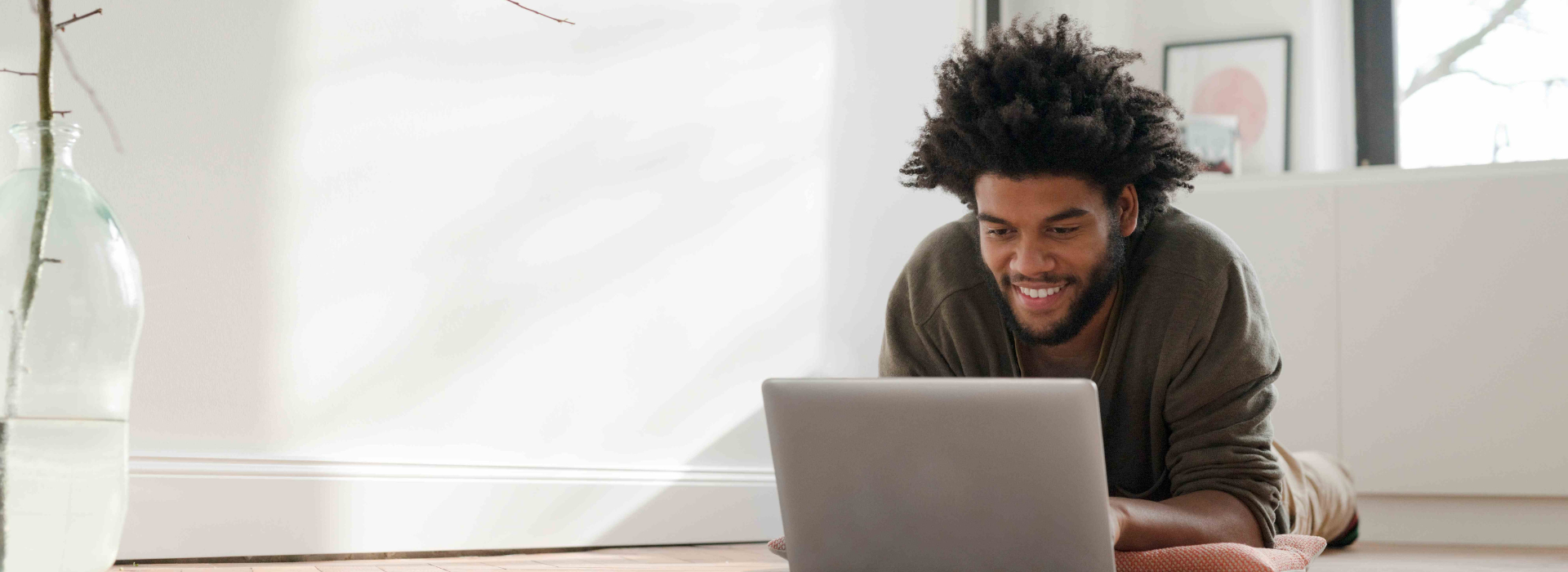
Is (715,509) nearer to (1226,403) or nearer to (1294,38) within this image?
(1226,403)

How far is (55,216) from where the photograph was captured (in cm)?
79

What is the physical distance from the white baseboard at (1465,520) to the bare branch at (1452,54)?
1132 mm

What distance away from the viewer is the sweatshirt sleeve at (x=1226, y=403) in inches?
59.1

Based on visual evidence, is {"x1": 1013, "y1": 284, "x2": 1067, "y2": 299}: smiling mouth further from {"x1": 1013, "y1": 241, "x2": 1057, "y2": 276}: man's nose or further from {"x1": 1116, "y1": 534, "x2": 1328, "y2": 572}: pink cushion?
{"x1": 1116, "y1": 534, "x2": 1328, "y2": 572}: pink cushion

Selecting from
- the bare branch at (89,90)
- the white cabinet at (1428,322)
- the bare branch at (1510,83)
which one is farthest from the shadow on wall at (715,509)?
the bare branch at (1510,83)

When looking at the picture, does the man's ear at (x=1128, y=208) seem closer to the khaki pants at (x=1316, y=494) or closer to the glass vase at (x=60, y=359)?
the khaki pants at (x=1316, y=494)

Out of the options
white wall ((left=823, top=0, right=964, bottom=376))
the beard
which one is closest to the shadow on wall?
white wall ((left=823, top=0, right=964, bottom=376))

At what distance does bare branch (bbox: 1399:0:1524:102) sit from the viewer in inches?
126

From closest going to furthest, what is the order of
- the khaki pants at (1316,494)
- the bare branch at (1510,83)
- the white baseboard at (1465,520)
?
1. the khaki pants at (1316,494)
2. the white baseboard at (1465,520)
3. the bare branch at (1510,83)

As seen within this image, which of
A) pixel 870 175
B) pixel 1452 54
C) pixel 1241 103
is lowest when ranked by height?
pixel 870 175

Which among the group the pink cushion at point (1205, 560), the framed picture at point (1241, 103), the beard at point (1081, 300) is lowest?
the pink cushion at point (1205, 560)

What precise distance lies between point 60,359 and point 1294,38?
311 centimetres

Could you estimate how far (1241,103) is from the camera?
3230 mm

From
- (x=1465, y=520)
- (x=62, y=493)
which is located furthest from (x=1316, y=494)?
(x=62, y=493)
